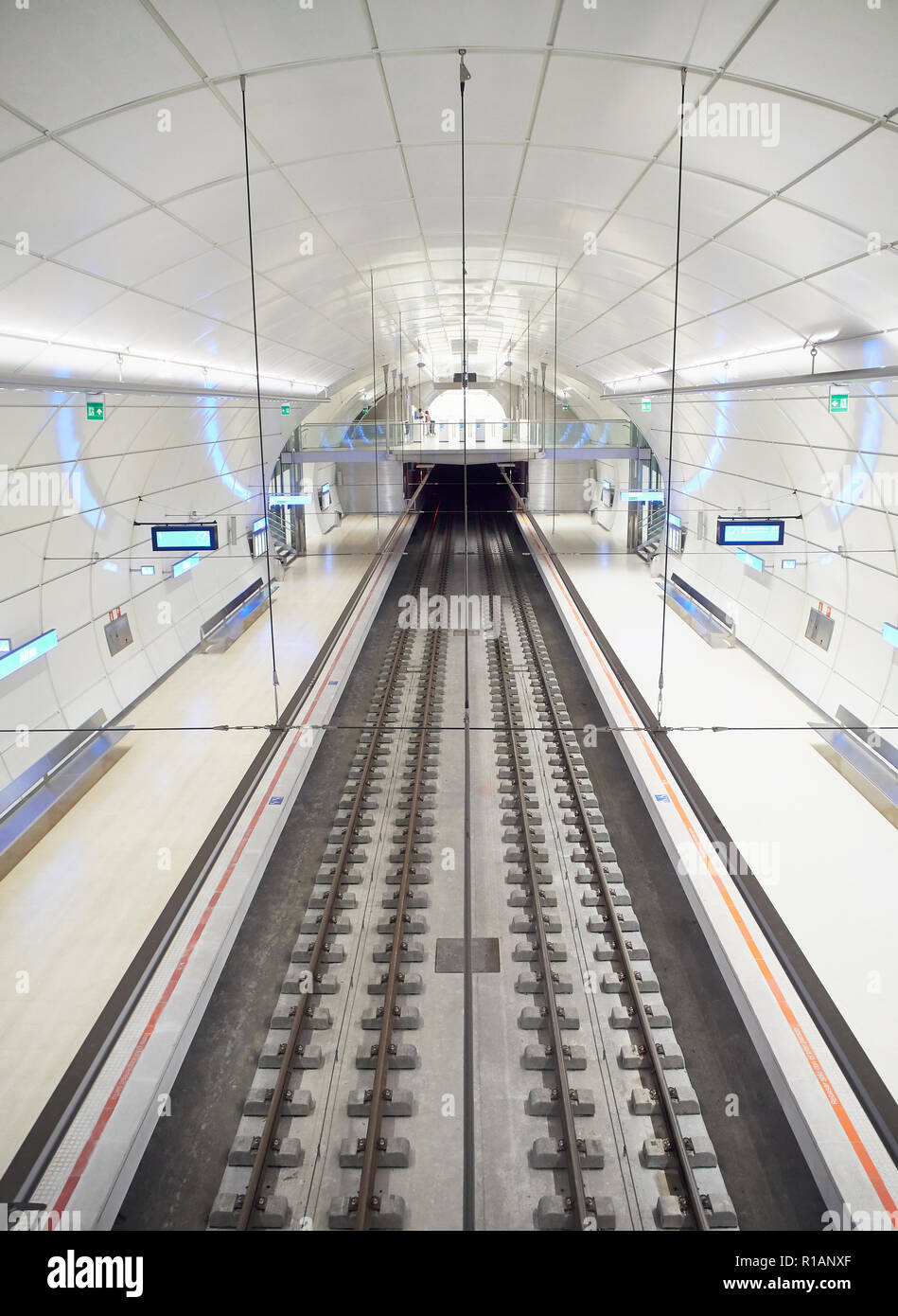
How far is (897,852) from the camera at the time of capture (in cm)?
824

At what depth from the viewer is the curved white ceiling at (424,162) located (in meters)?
4.34

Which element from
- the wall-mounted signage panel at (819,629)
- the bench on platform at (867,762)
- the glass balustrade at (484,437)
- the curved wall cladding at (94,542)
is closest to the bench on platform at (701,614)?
the wall-mounted signage panel at (819,629)

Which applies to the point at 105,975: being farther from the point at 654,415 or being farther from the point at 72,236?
the point at 654,415

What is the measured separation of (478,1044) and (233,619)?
13.2 meters

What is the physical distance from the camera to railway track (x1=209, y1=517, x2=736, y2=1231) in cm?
534

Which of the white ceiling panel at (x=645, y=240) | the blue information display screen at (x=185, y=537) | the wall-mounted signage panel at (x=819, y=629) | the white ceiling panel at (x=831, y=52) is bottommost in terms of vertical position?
the wall-mounted signage panel at (x=819, y=629)

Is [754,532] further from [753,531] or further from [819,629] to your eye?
[819,629]

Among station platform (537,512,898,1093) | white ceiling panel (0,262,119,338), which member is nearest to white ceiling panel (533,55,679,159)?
white ceiling panel (0,262,119,338)

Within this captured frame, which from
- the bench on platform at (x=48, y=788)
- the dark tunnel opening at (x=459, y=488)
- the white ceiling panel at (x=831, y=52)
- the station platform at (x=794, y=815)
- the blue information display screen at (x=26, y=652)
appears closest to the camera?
the white ceiling panel at (x=831, y=52)

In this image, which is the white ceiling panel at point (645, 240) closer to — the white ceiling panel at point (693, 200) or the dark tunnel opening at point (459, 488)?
the white ceiling panel at point (693, 200)

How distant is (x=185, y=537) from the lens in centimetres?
1229

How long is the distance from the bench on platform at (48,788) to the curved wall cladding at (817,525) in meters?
9.22

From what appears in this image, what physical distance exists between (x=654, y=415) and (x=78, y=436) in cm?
1459
